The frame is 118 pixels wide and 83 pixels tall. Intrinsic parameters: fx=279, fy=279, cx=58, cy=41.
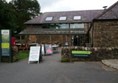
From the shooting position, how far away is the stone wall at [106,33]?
25.0 m

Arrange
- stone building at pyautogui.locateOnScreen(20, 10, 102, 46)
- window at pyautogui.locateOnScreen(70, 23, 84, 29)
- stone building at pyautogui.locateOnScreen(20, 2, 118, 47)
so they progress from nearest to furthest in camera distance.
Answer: stone building at pyautogui.locateOnScreen(20, 2, 118, 47) → stone building at pyautogui.locateOnScreen(20, 10, 102, 46) → window at pyautogui.locateOnScreen(70, 23, 84, 29)

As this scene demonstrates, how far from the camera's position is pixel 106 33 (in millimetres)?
25109

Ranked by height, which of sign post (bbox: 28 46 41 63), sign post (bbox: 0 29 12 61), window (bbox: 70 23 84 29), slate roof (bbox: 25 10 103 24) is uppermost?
slate roof (bbox: 25 10 103 24)

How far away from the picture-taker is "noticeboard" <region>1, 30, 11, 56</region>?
21.8 meters

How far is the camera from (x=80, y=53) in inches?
851

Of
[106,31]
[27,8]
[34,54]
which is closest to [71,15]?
[27,8]

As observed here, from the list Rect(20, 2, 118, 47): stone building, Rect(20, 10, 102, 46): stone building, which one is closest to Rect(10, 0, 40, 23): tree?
Rect(20, 2, 118, 47): stone building

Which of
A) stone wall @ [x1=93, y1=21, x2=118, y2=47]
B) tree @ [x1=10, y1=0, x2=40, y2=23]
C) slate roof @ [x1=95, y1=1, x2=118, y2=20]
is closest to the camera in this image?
stone wall @ [x1=93, y1=21, x2=118, y2=47]

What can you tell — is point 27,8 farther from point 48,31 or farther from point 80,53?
point 80,53

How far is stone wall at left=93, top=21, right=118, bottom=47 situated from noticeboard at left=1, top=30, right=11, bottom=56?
8.02 meters

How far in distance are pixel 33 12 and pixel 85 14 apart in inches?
1096

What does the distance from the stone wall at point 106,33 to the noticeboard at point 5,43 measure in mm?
8019

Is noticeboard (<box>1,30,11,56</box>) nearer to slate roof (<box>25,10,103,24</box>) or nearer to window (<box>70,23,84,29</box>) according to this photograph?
slate roof (<box>25,10,103,24</box>)

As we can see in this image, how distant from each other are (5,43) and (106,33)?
9.09 meters
